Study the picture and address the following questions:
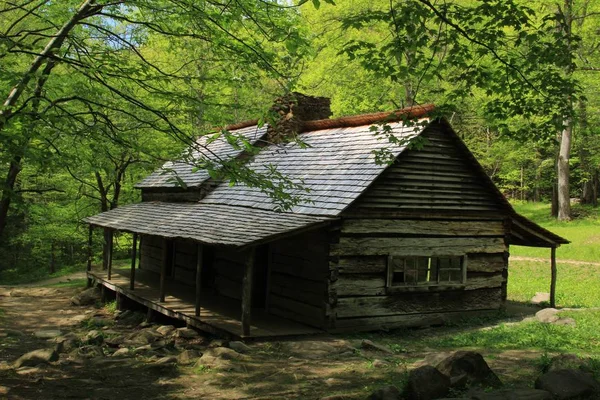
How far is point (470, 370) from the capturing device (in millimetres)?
A: 6742

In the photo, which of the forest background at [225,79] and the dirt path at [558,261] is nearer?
the forest background at [225,79]

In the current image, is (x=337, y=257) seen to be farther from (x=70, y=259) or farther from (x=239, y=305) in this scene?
(x=70, y=259)

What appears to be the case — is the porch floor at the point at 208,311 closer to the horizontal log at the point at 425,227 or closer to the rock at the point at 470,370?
the horizontal log at the point at 425,227

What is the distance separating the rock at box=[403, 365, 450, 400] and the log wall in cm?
557

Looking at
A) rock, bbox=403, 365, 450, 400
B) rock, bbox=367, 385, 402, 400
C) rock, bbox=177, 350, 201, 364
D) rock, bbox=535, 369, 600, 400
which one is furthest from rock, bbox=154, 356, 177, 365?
rock, bbox=535, 369, 600, 400

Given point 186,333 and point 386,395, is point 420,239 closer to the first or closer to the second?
point 186,333

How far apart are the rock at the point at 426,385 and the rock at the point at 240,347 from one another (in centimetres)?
454

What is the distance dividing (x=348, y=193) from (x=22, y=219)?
25839mm

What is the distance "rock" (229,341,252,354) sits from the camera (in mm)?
9992

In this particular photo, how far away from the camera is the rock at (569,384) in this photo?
5.62 m

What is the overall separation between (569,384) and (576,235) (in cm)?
2175

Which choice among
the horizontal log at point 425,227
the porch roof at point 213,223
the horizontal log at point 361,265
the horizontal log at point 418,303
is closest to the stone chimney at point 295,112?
the porch roof at point 213,223

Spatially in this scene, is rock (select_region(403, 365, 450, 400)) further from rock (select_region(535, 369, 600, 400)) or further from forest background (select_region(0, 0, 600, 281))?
forest background (select_region(0, 0, 600, 281))

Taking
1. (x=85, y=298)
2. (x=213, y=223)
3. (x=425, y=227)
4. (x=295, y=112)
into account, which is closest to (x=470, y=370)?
(x=425, y=227)
